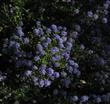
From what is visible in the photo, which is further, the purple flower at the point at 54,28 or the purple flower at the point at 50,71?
the purple flower at the point at 54,28

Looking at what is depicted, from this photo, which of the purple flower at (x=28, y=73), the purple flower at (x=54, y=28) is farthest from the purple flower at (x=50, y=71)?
the purple flower at (x=54, y=28)

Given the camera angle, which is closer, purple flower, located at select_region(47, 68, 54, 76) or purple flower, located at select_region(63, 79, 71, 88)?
purple flower, located at select_region(47, 68, 54, 76)

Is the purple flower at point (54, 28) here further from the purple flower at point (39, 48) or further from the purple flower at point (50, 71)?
the purple flower at point (50, 71)

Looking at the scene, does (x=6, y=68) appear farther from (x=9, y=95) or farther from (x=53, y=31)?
(x=53, y=31)

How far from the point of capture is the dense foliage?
434cm

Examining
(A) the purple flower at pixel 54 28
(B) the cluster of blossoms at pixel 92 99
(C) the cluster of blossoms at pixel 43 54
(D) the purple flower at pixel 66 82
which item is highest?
(A) the purple flower at pixel 54 28

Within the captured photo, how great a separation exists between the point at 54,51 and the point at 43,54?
12 centimetres

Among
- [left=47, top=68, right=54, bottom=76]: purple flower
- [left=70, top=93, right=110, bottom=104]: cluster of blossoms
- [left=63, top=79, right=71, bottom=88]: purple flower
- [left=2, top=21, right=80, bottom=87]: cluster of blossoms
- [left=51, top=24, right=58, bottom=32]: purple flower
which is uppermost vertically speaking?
[left=51, top=24, right=58, bottom=32]: purple flower

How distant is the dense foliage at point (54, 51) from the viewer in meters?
4.34

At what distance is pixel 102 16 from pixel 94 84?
847mm

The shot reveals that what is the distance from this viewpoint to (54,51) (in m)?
4.32

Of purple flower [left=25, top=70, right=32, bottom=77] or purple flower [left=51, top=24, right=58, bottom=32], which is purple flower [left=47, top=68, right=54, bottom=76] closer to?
purple flower [left=25, top=70, right=32, bottom=77]

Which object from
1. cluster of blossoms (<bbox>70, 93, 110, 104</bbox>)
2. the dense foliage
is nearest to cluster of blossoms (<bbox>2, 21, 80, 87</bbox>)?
the dense foliage

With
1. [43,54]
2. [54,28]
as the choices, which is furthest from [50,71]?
[54,28]
